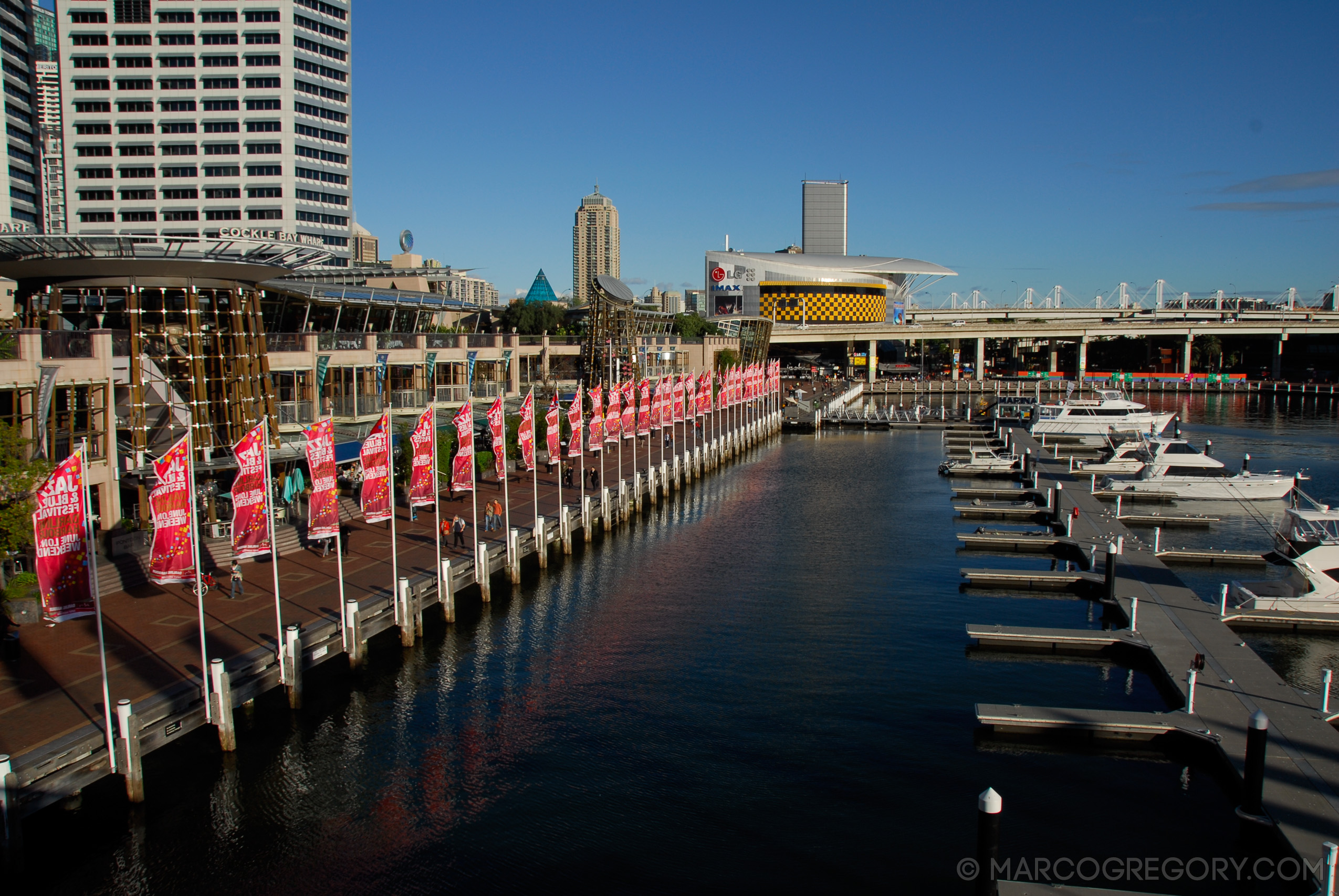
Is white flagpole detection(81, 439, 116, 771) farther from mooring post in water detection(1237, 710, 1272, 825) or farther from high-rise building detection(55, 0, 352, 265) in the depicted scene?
high-rise building detection(55, 0, 352, 265)

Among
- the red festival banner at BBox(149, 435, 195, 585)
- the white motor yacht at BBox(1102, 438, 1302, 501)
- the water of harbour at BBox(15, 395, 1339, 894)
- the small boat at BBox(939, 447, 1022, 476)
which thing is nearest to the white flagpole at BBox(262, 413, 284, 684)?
the water of harbour at BBox(15, 395, 1339, 894)

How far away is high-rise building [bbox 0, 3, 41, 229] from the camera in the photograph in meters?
116

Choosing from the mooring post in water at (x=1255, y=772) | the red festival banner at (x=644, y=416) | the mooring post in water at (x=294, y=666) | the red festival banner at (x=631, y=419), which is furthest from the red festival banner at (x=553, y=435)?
the mooring post in water at (x=1255, y=772)

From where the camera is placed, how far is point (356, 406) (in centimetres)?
4534

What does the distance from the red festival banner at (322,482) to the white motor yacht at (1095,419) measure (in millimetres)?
66659

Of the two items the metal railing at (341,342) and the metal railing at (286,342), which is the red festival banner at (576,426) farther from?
the metal railing at (286,342)

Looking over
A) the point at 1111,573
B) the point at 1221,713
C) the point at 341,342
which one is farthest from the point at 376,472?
the point at 1111,573

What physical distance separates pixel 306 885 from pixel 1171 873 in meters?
15.3

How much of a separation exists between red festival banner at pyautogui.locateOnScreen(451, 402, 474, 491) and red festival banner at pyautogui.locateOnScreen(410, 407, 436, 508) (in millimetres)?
1563

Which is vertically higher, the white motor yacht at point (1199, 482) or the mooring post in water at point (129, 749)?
the white motor yacht at point (1199, 482)

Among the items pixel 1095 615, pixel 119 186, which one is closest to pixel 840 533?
pixel 1095 615

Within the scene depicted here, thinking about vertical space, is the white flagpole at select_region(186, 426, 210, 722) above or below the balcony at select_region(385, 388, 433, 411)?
below

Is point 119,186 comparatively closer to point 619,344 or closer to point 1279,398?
point 619,344

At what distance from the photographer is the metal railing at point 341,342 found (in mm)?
44281
